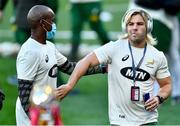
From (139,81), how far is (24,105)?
39.8 inches

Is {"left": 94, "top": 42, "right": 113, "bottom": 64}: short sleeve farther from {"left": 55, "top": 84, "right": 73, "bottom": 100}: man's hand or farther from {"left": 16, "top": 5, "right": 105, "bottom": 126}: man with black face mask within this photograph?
{"left": 55, "top": 84, "right": 73, "bottom": 100}: man's hand

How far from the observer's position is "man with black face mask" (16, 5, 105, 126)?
7539 millimetres

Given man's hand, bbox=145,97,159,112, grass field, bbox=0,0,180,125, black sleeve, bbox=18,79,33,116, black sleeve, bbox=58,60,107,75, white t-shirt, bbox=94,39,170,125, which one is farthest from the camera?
grass field, bbox=0,0,180,125

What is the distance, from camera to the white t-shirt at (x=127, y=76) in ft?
25.8

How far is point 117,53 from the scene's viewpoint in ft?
26.0

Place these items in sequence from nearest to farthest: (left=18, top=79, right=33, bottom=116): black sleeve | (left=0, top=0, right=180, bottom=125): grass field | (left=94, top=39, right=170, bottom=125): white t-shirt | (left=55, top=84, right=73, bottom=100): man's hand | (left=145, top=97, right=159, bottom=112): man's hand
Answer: (left=55, top=84, right=73, bottom=100): man's hand
(left=18, top=79, right=33, bottom=116): black sleeve
(left=145, top=97, right=159, bottom=112): man's hand
(left=94, top=39, right=170, bottom=125): white t-shirt
(left=0, top=0, right=180, bottom=125): grass field

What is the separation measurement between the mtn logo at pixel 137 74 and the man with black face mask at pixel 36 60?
2.00ft

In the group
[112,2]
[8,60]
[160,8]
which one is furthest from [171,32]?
[112,2]

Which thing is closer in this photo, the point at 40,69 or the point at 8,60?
the point at 40,69

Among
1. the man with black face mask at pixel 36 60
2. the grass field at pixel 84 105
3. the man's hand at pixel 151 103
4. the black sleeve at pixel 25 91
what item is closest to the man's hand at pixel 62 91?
the man with black face mask at pixel 36 60

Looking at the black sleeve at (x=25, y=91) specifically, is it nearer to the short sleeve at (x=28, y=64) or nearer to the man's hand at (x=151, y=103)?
the short sleeve at (x=28, y=64)

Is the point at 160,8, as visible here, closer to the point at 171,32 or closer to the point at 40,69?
the point at 171,32

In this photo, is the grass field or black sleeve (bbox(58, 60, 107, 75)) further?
the grass field

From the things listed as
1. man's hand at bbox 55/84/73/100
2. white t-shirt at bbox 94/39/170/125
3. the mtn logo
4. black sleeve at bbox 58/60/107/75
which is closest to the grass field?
black sleeve at bbox 58/60/107/75
